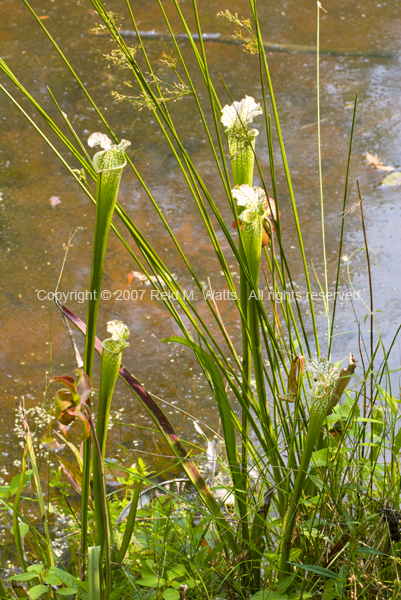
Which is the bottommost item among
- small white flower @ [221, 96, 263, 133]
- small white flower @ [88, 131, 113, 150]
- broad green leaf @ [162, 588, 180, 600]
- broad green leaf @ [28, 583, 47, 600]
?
broad green leaf @ [162, 588, 180, 600]

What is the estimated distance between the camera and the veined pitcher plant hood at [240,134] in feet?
2.83

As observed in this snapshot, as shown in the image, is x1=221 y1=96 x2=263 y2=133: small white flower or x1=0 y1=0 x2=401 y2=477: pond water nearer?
x1=221 y1=96 x2=263 y2=133: small white flower

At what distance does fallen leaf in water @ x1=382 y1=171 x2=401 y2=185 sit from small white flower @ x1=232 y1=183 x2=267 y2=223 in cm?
203

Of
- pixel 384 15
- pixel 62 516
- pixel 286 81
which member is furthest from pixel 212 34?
pixel 62 516

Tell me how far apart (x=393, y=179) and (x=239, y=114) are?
2025 mm

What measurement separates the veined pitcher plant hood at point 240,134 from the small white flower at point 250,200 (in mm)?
42

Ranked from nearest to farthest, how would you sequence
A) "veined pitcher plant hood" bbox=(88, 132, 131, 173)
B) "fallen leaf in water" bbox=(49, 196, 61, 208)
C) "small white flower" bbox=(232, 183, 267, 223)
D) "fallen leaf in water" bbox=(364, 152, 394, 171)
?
1. "veined pitcher plant hood" bbox=(88, 132, 131, 173)
2. "small white flower" bbox=(232, 183, 267, 223)
3. "fallen leaf in water" bbox=(49, 196, 61, 208)
4. "fallen leaf in water" bbox=(364, 152, 394, 171)

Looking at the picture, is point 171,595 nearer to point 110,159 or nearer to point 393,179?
point 110,159

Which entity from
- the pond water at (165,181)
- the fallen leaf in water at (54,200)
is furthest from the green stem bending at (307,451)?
the fallen leaf in water at (54,200)

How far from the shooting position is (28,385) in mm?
1905

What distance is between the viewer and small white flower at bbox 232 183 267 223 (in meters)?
0.83

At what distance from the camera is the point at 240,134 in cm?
86

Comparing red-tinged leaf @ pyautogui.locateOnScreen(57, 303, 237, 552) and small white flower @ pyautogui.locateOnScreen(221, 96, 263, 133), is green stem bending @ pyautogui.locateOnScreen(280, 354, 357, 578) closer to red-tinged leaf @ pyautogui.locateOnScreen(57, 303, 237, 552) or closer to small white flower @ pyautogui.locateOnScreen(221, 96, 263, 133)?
red-tinged leaf @ pyautogui.locateOnScreen(57, 303, 237, 552)

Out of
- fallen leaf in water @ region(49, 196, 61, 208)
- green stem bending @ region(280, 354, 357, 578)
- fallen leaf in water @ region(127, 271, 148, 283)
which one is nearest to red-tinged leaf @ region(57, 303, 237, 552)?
green stem bending @ region(280, 354, 357, 578)
